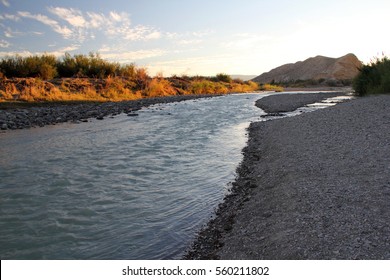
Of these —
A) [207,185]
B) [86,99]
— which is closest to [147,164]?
[207,185]

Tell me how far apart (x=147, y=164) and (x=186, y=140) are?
4097 mm

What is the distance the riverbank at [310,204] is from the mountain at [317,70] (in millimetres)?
79709

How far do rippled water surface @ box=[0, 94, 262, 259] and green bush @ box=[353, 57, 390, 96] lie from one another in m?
11.8

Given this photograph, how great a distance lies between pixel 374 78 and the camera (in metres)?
23.1

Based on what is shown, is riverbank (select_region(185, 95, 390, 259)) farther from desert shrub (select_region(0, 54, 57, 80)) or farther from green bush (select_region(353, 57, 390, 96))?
desert shrub (select_region(0, 54, 57, 80))

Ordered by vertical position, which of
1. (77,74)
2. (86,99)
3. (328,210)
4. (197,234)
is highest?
(77,74)

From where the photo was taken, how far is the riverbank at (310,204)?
13.3 feet

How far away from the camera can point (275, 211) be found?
18.0 ft

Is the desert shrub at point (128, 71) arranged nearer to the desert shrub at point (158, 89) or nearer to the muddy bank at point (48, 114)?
the desert shrub at point (158, 89)

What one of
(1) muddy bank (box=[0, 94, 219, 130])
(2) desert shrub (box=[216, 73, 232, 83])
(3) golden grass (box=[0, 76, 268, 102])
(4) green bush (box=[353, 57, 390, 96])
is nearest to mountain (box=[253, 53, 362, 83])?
(2) desert shrub (box=[216, 73, 232, 83])

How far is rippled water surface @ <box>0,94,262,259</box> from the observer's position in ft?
17.0

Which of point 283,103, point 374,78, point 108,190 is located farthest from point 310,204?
point 283,103
